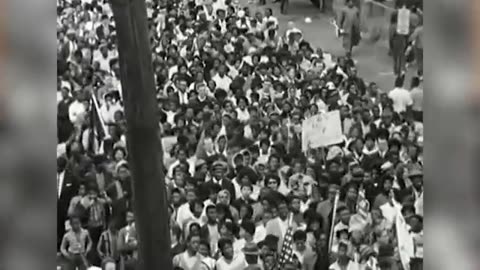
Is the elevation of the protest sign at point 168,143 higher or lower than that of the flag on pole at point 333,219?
higher

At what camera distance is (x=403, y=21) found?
2676 mm

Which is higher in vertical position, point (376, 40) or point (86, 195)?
point (376, 40)

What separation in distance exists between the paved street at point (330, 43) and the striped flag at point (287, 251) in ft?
2.09

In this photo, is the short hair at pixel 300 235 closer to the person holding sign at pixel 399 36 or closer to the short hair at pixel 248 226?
the short hair at pixel 248 226

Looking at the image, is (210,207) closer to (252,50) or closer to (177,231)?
(177,231)

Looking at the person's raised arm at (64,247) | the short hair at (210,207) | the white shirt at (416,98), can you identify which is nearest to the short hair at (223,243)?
the short hair at (210,207)

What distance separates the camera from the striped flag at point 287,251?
9.61 ft

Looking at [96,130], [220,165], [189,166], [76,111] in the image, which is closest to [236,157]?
[220,165]

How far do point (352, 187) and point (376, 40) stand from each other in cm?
56
